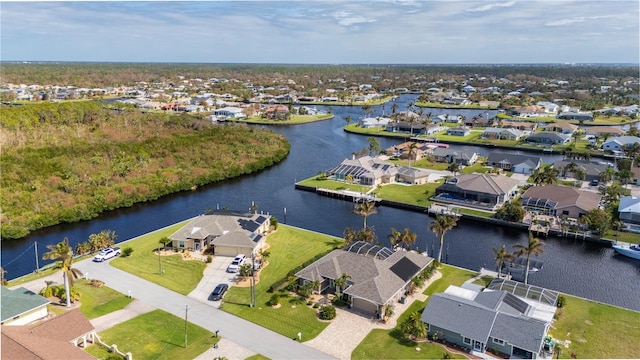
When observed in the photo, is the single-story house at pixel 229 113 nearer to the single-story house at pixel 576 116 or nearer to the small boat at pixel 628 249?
the single-story house at pixel 576 116

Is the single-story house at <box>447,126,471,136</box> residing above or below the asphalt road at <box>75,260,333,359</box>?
above

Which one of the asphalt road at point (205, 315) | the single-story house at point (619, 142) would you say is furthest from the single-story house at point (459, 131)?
the asphalt road at point (205, 315)


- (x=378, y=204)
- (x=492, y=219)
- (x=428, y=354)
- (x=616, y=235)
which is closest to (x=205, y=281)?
(x=428, y=354)

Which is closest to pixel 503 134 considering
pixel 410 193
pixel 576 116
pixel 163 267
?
pixel 576 116

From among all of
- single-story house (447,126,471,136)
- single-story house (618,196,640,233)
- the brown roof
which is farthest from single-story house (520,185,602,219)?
single-story house (447,126,471,136)

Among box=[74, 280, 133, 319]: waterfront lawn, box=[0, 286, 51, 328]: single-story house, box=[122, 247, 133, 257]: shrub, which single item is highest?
box=[0, 286, 51, 328]: single-story house

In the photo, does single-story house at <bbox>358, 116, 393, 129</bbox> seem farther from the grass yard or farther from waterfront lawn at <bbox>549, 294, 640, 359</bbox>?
waterfront lawn at <bbox>549, 294, 640, 359</bbox>
